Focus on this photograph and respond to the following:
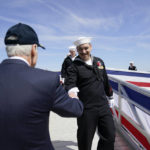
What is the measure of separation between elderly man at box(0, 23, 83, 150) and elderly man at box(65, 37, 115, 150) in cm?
122

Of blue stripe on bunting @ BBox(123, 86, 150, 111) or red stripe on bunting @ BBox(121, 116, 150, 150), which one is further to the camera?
red stripe on bunting @ BBox(121, 116, 150, 150)

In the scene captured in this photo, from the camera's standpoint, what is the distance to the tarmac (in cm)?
312

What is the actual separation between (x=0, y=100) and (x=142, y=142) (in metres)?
2.57

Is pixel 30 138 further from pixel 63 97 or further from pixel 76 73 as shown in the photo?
pixel 76 73

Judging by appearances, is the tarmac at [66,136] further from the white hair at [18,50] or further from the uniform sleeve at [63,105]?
the white hair at [18,50]

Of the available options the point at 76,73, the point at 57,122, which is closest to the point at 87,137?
the point at 76,73

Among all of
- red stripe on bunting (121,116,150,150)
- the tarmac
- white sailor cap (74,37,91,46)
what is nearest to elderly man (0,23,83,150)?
white sailor cap (74,37,91,46)

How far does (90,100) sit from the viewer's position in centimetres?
232

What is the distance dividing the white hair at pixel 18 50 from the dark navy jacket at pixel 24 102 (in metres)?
0.05

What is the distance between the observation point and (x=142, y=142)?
2.76 meters

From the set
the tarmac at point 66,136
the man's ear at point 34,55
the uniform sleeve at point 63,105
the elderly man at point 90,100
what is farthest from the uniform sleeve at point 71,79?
the tarmac at point 66,136

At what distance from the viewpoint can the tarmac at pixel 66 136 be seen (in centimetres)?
312

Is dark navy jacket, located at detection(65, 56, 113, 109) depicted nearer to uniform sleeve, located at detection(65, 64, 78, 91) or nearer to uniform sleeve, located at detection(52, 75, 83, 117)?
uniform sleeve, located at detection(65, 64, 78, 91)

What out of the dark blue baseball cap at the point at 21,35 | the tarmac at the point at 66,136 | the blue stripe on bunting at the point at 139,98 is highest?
the dark blue baseball cap at the point at 21,35
